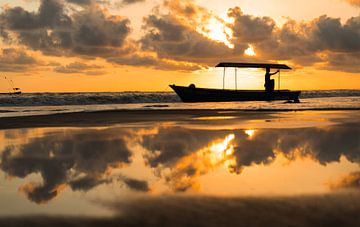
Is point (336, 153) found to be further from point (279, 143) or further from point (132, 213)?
point (132, 213)

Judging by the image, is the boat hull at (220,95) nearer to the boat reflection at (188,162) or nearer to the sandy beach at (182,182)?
the boat reflection at (188,162)

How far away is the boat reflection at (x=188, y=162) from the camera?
695cm

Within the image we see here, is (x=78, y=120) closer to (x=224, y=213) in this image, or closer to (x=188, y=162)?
(x=188, y=162)

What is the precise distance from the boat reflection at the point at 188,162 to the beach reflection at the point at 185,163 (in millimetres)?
15

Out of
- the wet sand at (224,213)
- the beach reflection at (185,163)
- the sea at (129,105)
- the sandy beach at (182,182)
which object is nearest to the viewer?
the wet sand at (224,213)

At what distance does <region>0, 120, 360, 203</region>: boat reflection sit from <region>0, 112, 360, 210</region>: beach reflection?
0.01m

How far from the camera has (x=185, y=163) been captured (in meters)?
9.07

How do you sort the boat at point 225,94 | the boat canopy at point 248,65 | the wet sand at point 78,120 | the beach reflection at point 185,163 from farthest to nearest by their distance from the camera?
the boat at point 225,94, the boat canopy at point 248,65, the wet sand at point 78,120, the beach reflection at point 185,163

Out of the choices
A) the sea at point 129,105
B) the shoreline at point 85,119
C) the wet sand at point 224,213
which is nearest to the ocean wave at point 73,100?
the sea at point 129,105

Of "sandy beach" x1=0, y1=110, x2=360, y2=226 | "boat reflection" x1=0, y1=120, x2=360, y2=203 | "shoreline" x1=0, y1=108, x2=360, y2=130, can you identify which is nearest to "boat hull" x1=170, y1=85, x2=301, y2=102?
"shoreline" x1=0, y1=108, x2=360, y2=130

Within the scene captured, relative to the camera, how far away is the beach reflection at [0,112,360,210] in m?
6.88

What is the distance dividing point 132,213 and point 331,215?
96.0 inches

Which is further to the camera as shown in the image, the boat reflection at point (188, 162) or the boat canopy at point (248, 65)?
the boat canopy at point (248, 65)

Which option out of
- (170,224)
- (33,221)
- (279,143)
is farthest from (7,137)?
(170,224)
